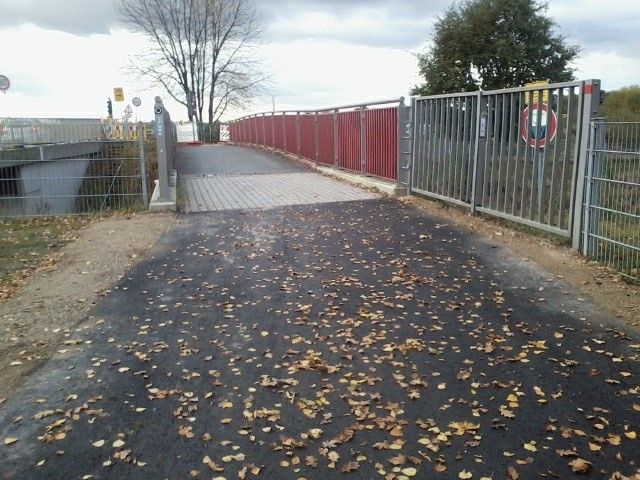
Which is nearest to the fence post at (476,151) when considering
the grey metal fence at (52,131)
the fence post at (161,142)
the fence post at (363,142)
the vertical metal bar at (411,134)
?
the vertical metal bar at (411,134)

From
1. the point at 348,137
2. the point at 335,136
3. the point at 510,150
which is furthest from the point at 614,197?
the point at 335,136

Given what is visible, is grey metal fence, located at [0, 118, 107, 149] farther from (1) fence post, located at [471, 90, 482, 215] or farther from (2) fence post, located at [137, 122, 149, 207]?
(1) fence post, located at [471, 90, 482, 215]

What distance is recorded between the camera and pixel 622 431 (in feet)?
12.3

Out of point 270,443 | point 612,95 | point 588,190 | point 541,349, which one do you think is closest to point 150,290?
point 270,443

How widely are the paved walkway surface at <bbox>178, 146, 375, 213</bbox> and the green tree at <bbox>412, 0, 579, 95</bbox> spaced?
10237 millimetres

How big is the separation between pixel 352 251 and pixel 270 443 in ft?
16.5

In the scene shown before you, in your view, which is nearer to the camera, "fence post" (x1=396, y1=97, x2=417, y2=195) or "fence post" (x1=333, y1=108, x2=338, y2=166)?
"fence post" (x1=396, y1=97, x2=417, y2=195)

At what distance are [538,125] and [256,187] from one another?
342 inches

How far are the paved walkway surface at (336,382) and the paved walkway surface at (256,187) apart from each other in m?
5.43

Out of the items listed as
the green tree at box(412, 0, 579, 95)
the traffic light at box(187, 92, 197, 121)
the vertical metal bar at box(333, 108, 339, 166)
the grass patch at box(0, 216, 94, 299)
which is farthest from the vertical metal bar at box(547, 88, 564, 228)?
the traffic light at box(187, 92, 197, 121)

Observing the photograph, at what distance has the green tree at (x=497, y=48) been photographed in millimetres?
26578

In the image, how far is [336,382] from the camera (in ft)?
14.9

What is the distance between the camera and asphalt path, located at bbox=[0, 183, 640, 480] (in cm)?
356

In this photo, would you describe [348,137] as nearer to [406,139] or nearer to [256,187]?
[256,187]
